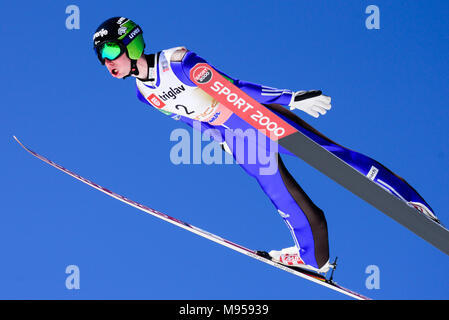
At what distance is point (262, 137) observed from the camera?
2.63 m

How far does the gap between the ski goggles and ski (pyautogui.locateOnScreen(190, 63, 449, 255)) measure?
35 cm

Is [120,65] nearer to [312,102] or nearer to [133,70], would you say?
[133,70]

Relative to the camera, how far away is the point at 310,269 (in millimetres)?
2939

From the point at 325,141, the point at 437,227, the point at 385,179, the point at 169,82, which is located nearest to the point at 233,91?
the point at 169,82

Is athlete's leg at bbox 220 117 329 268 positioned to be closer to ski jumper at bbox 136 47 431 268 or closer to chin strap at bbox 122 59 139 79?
ski jumper at bbox 136 47 431 268

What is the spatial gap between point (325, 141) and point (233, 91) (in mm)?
446

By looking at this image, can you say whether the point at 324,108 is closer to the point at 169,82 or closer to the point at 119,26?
the point at 169,82

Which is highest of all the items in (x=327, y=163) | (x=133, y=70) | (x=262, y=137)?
(x=133, y=70)

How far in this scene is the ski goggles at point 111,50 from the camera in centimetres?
241

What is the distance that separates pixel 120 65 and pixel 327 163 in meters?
0.82

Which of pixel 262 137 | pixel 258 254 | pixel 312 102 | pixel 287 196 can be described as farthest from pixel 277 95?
pixel 258 254

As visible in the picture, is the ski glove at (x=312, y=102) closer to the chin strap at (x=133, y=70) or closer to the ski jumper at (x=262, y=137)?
the ski jumper at (x=262, y=137)
